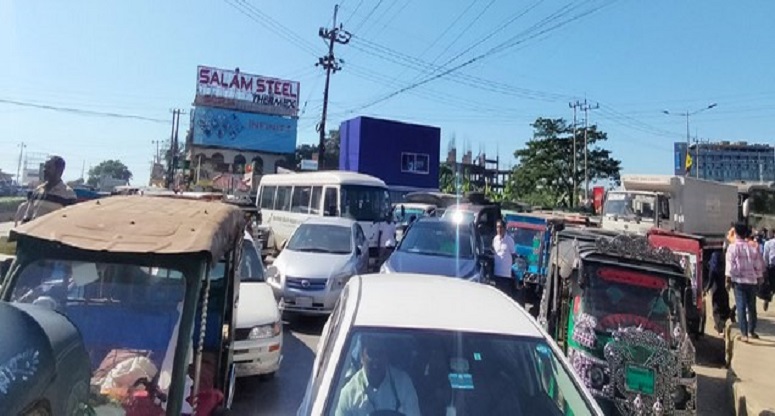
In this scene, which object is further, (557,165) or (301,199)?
(557,165)

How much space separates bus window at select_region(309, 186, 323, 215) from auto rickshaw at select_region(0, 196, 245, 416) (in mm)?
13515

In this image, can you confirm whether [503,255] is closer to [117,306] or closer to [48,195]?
[48,195]

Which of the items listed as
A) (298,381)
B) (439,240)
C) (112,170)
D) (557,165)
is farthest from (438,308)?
(112,170)

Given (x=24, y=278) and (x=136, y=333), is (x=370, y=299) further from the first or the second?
(x=24, y=278)

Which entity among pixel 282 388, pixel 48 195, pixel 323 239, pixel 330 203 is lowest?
pixel 282 388

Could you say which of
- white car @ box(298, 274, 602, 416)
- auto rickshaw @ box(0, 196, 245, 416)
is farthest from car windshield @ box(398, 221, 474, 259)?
white car @ box(298, 274, 602, 416)

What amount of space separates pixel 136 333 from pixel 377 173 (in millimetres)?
32586

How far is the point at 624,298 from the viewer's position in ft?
18.6

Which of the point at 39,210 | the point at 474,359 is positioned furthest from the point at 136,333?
the point at 39,210

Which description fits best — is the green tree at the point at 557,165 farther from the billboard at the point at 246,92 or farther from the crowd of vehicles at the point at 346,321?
the crowd of vehicles at the point at 346,321

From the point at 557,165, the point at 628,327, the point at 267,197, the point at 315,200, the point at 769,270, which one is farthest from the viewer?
the point at 557,165

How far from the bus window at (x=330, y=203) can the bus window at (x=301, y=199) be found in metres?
1.49

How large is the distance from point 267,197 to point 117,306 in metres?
18.9

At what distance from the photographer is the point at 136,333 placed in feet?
11.2
